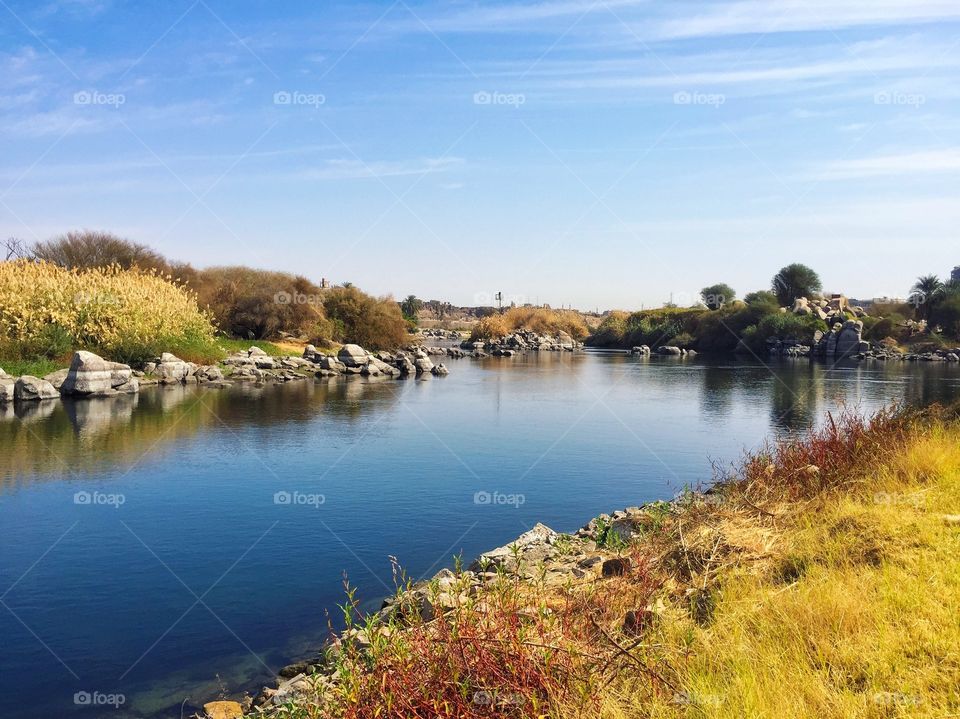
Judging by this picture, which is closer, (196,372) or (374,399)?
(374,399)

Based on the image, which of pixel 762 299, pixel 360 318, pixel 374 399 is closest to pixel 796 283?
pixel 762 299

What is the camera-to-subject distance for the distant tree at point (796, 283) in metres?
91.9

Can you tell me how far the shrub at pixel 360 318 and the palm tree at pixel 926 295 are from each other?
2386 inches

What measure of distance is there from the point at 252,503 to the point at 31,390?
1694 cm

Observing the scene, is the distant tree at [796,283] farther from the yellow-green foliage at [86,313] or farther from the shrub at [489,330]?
the yellow-green foliage at [86,313]

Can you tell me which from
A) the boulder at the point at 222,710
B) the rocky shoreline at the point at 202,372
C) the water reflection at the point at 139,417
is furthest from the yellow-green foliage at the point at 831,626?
the rocky shoreline at the point at 202,372

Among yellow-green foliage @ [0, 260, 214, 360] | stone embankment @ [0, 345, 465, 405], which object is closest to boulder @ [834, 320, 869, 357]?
stone embankment @ [0, 345, 465, 405]

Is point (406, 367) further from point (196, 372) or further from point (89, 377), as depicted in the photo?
point (89, 377)

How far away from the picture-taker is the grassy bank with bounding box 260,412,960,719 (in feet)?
14.6

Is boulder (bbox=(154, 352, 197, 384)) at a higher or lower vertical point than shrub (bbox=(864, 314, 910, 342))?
lower

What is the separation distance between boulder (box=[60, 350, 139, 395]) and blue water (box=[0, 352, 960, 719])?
1495mm

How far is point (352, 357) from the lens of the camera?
1700 inches

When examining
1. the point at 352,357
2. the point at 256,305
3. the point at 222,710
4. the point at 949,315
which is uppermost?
the point at 949,315

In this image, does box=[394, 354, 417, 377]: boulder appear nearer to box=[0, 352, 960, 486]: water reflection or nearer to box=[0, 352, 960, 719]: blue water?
box=[0, 352, 960, 486]: water reflection
